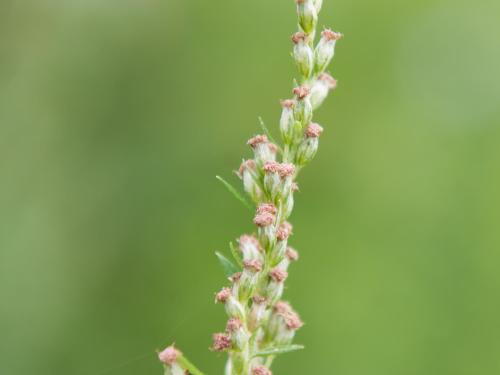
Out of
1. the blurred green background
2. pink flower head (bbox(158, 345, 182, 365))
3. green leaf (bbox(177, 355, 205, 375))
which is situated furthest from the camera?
the blurred green background

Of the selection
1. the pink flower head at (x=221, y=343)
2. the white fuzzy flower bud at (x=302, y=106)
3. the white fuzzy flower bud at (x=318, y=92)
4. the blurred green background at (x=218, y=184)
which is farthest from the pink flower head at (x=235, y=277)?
the blurred green background at (x=218, y=184)

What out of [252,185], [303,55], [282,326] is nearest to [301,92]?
[303,55]

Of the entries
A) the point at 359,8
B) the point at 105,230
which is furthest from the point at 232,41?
the point at 105,230

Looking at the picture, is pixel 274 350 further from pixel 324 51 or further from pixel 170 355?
pixel 324 51

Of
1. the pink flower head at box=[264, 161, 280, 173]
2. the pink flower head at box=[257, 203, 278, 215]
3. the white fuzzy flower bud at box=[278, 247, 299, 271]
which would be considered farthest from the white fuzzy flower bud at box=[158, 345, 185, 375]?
the pink flower head at box=[264, 161, 280, 173]

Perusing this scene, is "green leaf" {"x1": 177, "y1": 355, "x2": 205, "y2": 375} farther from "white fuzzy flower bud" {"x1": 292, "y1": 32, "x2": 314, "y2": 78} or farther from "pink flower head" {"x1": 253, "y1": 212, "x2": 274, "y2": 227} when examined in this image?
"white fuzzy flower bud" {"x1": 292, "y1": 32, "x2": 314, "y2": 78}

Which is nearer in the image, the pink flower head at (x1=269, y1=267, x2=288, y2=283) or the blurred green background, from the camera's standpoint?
the pink flower head at (x1=269, y1=267, x2=288, y2=283)

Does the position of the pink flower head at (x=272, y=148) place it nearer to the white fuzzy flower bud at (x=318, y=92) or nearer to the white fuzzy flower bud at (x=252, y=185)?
the white fuzzy flower bud at (x=252, y=185)
